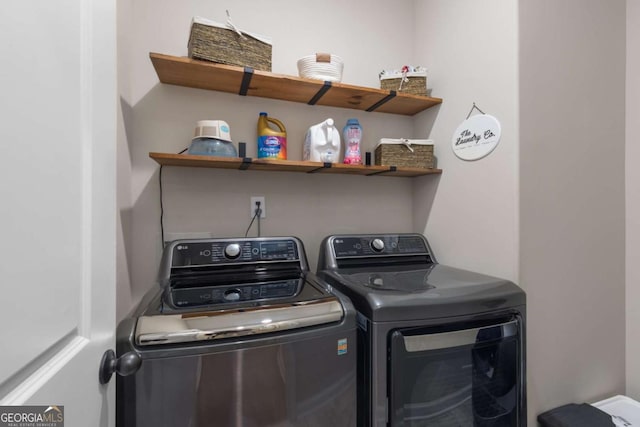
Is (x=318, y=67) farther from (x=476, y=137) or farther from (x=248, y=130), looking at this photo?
(x=476, y=137)

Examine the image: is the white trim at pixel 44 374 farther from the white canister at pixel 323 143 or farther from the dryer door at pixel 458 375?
the white canister at pixel 323 143

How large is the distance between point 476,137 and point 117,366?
1633mm

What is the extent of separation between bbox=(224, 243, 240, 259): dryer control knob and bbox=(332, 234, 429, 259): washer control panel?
1.60 ft

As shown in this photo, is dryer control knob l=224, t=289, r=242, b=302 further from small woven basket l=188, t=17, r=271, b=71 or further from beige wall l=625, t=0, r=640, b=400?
beige wall l=625, t=0, r=640, b=400

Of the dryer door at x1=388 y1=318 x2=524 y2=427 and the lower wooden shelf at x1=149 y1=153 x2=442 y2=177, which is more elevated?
the lower wooden shelf at x1=149 y1=153 x2=442 y2=177

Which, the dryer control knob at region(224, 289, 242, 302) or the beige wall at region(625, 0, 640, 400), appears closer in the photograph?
the dryer control knob at region(224, 289, 242, 302)

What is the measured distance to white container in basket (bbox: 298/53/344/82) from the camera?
4.83 ft

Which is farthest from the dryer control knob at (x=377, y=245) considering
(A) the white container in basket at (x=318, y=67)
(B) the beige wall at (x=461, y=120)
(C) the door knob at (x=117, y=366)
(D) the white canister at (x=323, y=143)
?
(C) the door knob at (x=117, y=366)

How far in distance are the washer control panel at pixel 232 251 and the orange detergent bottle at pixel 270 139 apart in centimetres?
44

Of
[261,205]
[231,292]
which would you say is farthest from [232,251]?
[261,205]

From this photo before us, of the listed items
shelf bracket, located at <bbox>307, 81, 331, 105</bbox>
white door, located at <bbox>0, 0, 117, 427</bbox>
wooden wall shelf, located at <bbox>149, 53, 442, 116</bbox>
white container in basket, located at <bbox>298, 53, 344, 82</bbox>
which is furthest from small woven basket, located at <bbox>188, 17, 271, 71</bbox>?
white door, located at <bbox>0, 0, 117, 427</bbox>

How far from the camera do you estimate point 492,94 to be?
4.45ft

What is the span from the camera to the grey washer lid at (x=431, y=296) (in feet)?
3.20

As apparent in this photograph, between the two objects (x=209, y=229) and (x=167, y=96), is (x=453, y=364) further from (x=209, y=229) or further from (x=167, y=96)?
(x=167, y=96)
